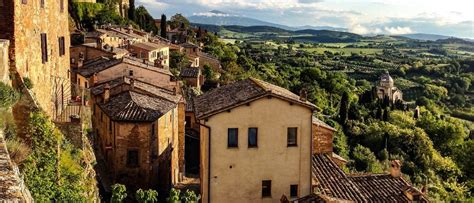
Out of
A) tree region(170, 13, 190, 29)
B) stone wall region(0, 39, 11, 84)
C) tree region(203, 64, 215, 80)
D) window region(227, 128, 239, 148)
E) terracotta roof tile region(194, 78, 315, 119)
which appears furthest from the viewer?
tree region(170, 13, 190, 29)

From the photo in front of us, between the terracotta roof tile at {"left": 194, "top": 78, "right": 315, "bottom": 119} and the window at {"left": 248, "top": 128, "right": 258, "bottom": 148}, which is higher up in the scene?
the terracotta roof tile at {"left": 194, "top": 78, "right": 315, "bottom": 119}

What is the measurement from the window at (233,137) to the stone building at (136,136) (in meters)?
8.41

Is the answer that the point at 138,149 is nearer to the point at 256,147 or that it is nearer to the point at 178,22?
the point at 256,147

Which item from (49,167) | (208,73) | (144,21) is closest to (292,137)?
(49,167)

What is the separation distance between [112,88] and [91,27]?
49253 mm

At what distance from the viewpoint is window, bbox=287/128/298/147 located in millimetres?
21188

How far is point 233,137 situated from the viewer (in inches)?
817

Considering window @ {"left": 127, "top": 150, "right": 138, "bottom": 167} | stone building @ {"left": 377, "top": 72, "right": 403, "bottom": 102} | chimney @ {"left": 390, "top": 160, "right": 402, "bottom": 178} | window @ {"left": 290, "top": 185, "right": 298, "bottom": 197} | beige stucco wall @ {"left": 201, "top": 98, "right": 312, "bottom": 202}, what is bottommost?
stone building @ {"left": 377, "top": 72, "right": 403, "bottom": 102}

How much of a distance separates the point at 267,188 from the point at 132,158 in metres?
10.2

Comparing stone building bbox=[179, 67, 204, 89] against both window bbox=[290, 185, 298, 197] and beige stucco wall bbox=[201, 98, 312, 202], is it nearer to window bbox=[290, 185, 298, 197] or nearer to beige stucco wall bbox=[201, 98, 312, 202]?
beige stucco wall bbox=[201, 98, 312, 202]

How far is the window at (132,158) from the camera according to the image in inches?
1131

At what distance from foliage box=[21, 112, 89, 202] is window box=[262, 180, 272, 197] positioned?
6.80m

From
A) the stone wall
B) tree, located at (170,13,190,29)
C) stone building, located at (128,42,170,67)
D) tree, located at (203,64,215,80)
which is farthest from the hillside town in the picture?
tree, located at (170,13,190,29)

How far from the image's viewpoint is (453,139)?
7406 centimetres
